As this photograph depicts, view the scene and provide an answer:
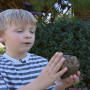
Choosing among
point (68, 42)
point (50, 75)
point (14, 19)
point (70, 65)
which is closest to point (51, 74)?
point (50, 75)

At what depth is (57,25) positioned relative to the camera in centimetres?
330

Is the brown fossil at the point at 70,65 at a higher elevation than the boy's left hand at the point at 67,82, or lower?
higher

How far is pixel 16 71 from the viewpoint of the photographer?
4.69 ft

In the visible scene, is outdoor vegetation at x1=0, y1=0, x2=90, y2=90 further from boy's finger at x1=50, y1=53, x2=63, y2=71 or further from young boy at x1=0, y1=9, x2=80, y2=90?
boy's finger at x1=50, y1=53, x2=63, y2=71

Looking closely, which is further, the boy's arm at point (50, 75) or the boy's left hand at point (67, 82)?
the boy's left hand at point (67, 82)

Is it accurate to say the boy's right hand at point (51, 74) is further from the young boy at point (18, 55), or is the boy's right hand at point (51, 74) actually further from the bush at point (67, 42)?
the bush at point (67, 42)

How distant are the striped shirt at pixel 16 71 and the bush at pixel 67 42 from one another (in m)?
1.44

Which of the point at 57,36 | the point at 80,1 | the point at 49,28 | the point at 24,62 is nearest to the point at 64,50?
the point at 57,36

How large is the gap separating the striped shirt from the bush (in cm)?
144

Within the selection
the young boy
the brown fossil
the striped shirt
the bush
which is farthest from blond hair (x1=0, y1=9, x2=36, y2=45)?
the bush

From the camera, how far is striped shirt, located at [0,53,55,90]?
135cm

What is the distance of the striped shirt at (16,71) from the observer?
53.2 inches

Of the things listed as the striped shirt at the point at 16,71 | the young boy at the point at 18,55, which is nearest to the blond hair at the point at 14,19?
the young boy at the point at 18,55

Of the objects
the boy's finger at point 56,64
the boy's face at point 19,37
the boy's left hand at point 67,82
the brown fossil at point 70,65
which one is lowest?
the boy's left hand at point 67,82
